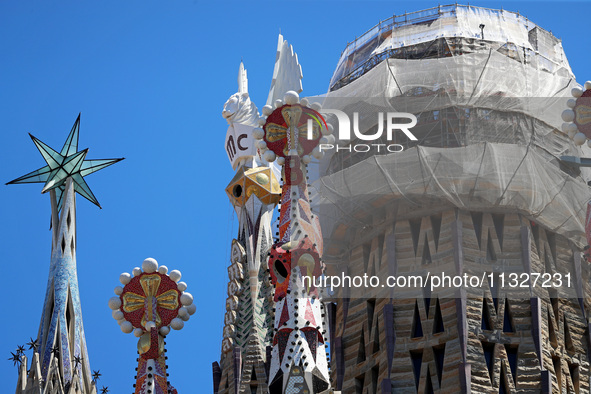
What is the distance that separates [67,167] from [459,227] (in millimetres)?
9011

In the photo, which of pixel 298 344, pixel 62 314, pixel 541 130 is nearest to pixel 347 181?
pixel 541 130

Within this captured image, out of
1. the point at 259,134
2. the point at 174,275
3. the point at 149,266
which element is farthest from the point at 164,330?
the point at 259,134

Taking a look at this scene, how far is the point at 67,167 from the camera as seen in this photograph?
127 ft

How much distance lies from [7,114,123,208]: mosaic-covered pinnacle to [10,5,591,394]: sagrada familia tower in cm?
4

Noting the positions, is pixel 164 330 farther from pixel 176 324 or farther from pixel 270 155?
pixel 270 155

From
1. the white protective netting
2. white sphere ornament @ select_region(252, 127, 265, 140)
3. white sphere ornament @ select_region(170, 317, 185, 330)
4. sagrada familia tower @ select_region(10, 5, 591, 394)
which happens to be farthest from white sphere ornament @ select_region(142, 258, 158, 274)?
the white protective netting

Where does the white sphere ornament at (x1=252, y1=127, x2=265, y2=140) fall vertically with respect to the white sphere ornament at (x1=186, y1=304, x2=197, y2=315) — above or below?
above

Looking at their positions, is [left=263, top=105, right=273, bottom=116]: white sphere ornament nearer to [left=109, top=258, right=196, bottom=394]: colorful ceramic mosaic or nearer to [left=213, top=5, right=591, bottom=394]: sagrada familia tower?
[left=109, top=258, right=196, bottom=394]: colorful ceramic mosaic

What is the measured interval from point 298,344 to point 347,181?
9.83 meters

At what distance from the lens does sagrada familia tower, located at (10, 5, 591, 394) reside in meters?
36.8

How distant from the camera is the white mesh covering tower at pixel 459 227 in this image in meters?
36.8

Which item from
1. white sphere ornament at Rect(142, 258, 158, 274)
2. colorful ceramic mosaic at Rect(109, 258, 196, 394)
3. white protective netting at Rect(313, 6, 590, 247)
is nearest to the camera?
colorful ceramic mosaic at Rect(109, 258, 196, 394)

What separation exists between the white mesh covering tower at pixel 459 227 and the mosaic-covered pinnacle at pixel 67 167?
17.2ft

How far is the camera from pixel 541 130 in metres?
39.3
